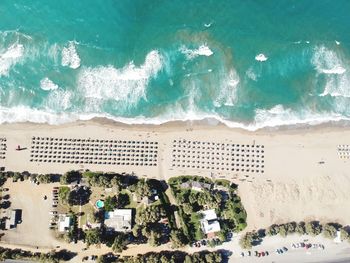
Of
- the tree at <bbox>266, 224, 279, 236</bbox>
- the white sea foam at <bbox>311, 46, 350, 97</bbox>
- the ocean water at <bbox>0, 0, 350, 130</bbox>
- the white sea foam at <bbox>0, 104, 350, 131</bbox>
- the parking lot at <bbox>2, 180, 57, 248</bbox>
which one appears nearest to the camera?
the tree at <bbox>266, 224, 279, 236</bbox>

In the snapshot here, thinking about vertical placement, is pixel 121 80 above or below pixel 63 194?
above

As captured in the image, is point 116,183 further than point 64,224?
No

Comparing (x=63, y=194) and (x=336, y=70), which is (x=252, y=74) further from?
(x=63, y=194)

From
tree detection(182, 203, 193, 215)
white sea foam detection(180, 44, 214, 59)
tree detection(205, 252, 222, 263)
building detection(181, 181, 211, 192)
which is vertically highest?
white sea foam detection(180, 44, 214, 59)

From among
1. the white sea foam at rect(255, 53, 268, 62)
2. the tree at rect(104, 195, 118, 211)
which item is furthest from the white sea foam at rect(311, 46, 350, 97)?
the tree at rect(104, 195, 118, 211)

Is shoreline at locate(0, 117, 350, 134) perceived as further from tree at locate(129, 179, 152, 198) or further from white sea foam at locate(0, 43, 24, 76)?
white sea foam at locate(0, 43, 24, 76)

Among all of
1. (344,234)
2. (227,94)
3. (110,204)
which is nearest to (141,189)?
(110,204)
